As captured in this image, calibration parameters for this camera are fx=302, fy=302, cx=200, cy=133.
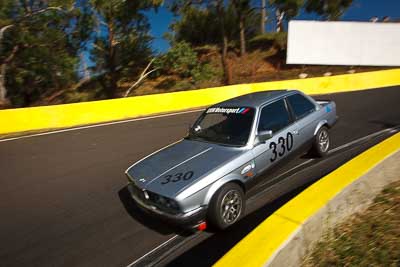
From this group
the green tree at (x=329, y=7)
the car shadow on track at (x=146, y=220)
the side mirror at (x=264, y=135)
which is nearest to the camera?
the car shadow on track at (x=146, y=220)

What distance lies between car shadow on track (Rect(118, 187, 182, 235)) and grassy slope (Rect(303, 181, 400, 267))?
189 centimetres

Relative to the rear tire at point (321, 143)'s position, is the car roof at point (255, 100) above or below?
above

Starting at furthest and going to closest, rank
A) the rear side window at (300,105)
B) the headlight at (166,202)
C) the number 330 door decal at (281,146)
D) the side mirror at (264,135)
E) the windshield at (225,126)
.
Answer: the rear side window at (300,105) → the number 330 door decal at (281,146) → the windshield at (225,126) → the side mirror at (264,135) → the headlight at (166,202)

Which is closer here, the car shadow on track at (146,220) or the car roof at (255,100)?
the car shadow on track at (146,220)

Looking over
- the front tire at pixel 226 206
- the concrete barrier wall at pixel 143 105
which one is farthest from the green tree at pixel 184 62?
the front tire at pixel 226 206

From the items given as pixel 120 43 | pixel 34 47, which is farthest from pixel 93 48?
pixel 34 47

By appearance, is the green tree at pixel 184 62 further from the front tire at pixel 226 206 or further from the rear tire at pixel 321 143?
the front tire at pixel 226 206

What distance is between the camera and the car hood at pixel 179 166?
12.5 ft

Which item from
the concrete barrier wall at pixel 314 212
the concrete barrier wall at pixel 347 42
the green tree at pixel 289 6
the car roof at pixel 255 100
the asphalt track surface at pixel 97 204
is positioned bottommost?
the asphalt track surface at pixel 97 204

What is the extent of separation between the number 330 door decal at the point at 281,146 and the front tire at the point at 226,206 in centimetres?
94

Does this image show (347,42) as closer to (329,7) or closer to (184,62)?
(184,62)

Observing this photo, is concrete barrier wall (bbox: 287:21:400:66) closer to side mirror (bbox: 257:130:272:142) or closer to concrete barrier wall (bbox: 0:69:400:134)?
concrete barrier wall (bbox: 0:69:400:134)

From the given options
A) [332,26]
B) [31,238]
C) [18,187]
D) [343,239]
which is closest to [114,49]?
[332,26]

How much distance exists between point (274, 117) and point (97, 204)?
329cm
